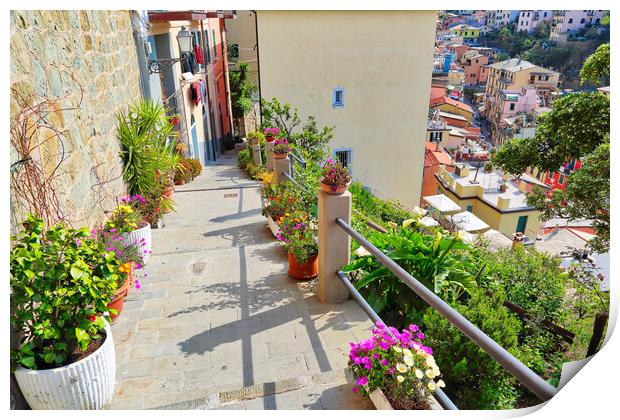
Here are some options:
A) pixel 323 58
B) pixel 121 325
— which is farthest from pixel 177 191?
pixel 323 58

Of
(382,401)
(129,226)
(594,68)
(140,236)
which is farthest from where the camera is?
(594,68)

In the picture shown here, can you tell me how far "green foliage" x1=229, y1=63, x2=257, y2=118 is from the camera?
1972 centimetres

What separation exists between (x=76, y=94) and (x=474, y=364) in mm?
3631

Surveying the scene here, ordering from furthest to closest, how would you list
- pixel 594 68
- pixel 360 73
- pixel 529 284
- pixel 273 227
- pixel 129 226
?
pixel 360 73 → pixel 594 68 → pixel 273 227 → pixel 529 284 → pixel 129 226

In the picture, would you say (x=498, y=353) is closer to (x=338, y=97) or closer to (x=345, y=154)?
(x=338, y=97)

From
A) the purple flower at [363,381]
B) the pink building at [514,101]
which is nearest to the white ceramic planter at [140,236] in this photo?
the purple flower at [363,381]

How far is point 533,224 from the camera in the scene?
21.8m

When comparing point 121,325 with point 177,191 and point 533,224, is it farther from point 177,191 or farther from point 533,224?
point 533,224

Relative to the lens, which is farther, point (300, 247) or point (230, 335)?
point (300, 247)

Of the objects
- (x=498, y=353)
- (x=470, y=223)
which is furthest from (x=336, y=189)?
(x=470, y=223)

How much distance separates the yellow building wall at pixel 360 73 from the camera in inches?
470

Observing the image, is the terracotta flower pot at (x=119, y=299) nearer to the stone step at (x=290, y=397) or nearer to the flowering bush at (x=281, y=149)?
the stone step at (x=290, y=397)

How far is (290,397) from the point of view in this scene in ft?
6.64

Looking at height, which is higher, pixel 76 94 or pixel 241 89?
pixel 76 94
